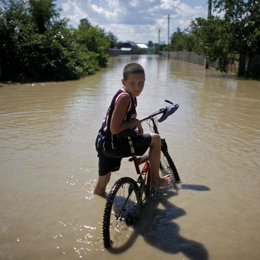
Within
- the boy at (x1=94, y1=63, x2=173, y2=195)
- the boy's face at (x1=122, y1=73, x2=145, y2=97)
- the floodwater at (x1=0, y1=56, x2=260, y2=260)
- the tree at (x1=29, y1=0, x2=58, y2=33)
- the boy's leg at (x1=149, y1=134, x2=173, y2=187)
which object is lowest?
the floodwater at (x1=0, y1=56, x2=260, y2=260)

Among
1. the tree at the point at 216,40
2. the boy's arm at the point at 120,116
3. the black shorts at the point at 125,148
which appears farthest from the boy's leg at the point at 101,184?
the tree at the point at 216,40

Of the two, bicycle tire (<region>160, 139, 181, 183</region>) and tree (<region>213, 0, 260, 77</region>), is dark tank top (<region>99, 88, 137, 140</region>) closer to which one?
bicycle tire (<region>160, 139, 181, 183</region>)

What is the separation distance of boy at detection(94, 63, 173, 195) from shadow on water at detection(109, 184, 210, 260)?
0.51m

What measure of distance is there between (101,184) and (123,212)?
2.48 feet

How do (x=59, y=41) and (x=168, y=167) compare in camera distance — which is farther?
(x=59, y=41)

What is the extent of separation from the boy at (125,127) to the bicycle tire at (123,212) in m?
0.38

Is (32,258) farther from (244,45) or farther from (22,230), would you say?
(244,45)

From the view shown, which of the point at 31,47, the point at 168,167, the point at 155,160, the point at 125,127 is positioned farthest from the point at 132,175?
the point at 31,47

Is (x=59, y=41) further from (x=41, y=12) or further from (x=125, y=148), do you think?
(x=125, y=148)

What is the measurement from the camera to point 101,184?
4.98 meters

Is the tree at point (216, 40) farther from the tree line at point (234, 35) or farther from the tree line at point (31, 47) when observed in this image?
the tree line at point (31, 47)

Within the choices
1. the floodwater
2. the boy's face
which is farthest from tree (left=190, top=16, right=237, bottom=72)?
the boy's face

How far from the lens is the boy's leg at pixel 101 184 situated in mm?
4867

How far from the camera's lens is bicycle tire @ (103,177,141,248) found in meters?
3.90
